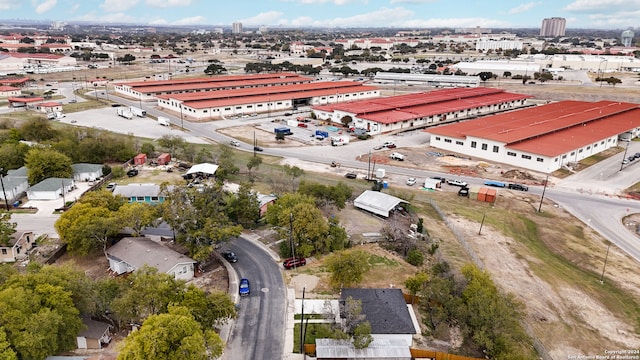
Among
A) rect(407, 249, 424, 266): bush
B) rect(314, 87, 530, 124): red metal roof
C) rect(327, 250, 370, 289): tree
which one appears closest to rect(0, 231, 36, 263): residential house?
rect(327, 250, 370, 289): tree

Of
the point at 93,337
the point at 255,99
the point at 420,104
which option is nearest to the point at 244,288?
the point at 93,337

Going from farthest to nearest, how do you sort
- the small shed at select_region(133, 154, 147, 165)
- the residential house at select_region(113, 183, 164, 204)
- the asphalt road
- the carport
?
1. the small shed at select_region(133, 154, 147, 165)
2. the residential house at select_region(113, 183, 164, 204)
3. the carport
4. the asphalt road

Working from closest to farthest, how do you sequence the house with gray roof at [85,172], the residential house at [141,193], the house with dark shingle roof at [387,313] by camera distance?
the house with dark shingle roof at [387,313] → the residential house at [141,193] → the house with gray roof at [85,172]

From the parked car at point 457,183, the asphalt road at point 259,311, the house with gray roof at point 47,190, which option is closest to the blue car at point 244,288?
the asphalt road at point 259,311

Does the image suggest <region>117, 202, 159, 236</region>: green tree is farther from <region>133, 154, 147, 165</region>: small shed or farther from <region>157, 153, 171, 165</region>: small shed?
<region>133, 154, 147, 165</region>: small shed

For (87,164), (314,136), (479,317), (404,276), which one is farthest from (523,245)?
(87,164)

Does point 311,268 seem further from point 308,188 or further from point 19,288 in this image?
point 19,288

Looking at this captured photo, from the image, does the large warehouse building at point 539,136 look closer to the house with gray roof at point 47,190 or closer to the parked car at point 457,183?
the parked car at point 457,183
